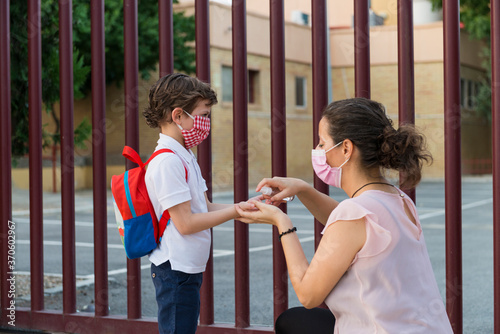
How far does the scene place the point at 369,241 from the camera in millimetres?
2174

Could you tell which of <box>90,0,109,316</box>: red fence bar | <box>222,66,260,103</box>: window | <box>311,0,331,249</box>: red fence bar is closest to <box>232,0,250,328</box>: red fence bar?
<box>311,0,331,249</box>: red fence bar

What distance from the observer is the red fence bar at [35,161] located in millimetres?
4497

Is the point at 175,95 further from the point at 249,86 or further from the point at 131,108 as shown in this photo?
the point at 249,86

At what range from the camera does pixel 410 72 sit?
3.65 m

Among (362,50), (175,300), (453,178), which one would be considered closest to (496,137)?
(453,178)

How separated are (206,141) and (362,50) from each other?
1.05 metres

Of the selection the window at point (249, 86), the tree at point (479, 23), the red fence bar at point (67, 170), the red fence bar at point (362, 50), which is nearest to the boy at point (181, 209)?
the red fence bar at point (362, 50)

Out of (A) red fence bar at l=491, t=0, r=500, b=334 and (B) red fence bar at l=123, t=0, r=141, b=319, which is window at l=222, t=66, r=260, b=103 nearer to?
(B) red fence bar at l=123, t=0, r=141, b=319

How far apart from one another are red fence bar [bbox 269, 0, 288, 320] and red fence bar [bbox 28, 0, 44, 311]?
1672 mm

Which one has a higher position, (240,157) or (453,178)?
(240,157)

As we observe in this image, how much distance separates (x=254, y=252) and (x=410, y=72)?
21.9 ft

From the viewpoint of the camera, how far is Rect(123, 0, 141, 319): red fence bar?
4180 millimetres

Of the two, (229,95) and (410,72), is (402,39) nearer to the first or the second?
(410,72)

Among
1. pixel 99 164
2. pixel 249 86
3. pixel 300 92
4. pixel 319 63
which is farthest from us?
pixel 300 92
